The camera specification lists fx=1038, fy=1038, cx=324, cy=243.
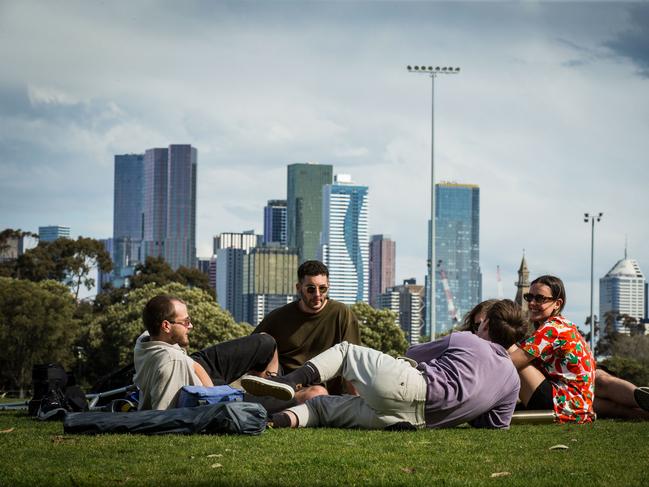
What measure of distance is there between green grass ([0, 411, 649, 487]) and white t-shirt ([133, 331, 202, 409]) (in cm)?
74

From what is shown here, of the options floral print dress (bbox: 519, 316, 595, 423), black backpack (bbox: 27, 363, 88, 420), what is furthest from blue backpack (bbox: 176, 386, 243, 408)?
floral print dress (bbox: 519, 316, 595, 423)

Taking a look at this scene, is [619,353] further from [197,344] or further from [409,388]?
[409,388]

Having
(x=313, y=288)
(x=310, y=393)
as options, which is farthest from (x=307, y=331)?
(x=310, y=393)

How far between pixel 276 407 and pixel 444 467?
274 centimetres

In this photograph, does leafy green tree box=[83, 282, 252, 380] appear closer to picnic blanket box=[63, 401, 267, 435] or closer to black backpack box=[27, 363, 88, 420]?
black backpack box=[27, 363, 88, 420]

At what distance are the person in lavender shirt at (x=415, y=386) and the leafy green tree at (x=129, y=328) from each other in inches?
1754

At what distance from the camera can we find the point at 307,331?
34.7ft

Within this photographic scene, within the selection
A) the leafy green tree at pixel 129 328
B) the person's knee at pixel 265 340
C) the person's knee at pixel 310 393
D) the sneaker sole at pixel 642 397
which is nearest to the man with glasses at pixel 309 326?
the person's knee at pixel 265 340

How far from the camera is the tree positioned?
76.9 m

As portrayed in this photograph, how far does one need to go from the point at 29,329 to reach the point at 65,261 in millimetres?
28881

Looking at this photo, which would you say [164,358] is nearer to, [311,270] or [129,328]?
[311,270]

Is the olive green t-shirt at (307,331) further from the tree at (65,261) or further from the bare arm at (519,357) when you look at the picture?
the tree at (65,261)

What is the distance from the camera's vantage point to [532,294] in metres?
9.84

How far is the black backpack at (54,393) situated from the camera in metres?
9.98
